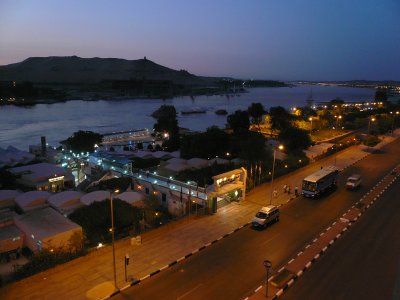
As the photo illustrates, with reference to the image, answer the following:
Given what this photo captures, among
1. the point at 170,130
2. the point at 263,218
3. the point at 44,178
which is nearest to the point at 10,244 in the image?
the point at 44,178

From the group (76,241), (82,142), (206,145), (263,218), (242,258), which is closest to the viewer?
(242,258)

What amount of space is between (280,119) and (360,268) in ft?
127

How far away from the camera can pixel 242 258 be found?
13.3 metres

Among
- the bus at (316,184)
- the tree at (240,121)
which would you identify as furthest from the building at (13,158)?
the tree at (240,121)

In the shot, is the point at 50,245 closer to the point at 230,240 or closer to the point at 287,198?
the point at 230,240

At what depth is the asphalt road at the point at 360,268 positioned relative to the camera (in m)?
11.0

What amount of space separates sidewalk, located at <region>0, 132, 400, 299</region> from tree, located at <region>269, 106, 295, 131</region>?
30.7 meters

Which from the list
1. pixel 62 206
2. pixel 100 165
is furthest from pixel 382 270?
pixel 100 165

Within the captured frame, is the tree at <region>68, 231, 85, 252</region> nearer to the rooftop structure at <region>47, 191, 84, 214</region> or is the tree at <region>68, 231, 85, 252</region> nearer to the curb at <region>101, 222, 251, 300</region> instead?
the curb at <region>101, 222, 251, 300</region>

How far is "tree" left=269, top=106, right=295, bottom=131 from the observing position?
159 ft

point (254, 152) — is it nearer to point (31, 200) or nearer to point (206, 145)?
point (206, 145)

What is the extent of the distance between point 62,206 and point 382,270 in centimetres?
1615

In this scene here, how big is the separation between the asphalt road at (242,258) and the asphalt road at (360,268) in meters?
1.30

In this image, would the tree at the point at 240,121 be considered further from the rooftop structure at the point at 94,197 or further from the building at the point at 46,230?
the building at the point at 46,230
